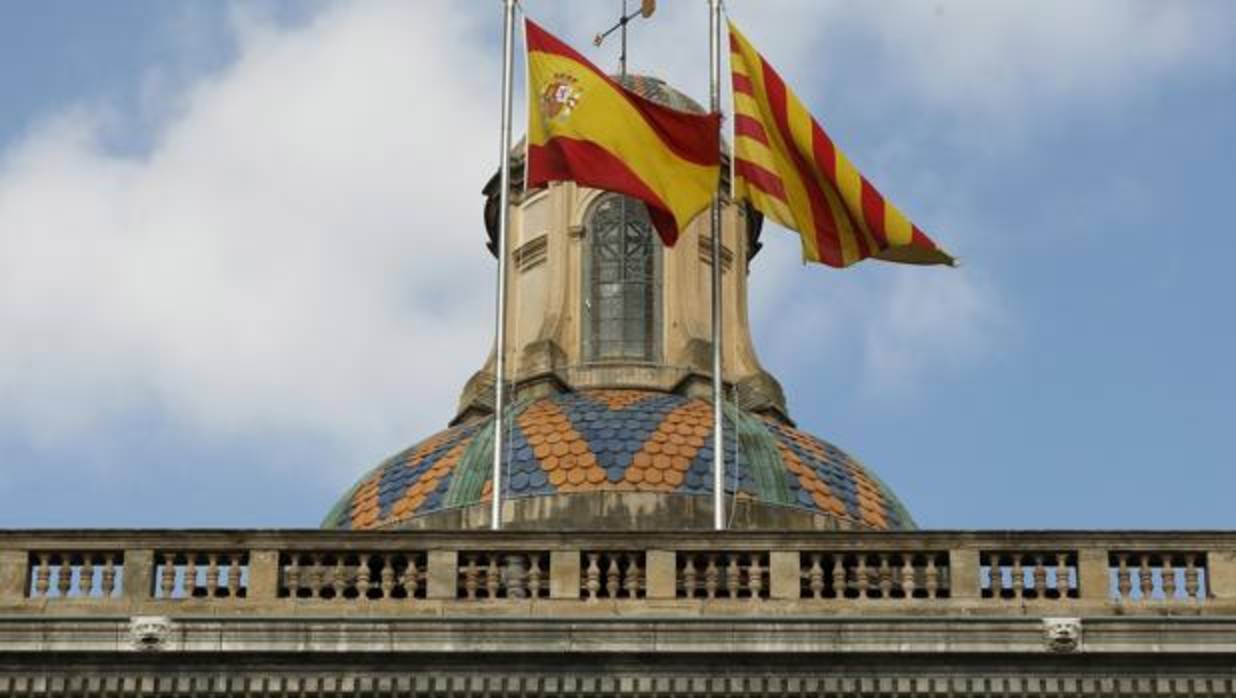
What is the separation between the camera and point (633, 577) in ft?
90.8

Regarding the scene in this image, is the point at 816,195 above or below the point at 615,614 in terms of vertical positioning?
above

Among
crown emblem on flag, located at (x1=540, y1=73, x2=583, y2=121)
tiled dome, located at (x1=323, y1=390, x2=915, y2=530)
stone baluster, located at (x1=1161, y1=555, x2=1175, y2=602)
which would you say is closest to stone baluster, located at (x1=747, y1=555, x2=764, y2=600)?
stone baluster, located at (x1=1161, y1=555, x2=1175, y2=602)

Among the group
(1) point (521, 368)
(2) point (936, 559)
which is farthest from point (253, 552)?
(1) point (521, 368)

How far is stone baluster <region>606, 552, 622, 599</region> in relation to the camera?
27.6m

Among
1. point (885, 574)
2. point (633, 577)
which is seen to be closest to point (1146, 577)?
point (885, 574)

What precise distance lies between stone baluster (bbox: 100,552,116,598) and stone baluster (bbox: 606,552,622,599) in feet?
12.6

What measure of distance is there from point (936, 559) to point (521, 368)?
2186 cm

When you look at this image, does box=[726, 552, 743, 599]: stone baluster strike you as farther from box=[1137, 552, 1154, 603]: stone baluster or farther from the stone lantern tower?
the stone lantern tower

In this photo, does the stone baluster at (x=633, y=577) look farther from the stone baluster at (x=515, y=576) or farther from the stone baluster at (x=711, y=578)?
the stone baluster at (x=515, y=576)

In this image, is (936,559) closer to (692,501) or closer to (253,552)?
(253,552)

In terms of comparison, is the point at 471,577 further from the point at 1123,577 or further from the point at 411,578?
the point at 1123,577

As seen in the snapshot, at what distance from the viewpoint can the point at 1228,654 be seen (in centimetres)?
2644

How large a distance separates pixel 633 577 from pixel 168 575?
3626 mm

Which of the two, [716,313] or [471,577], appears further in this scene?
[716,313]
